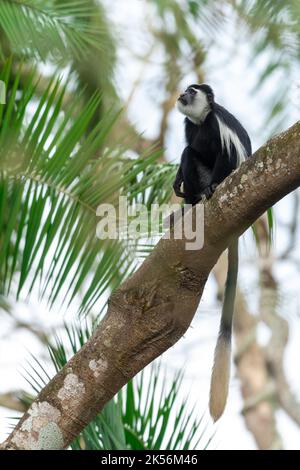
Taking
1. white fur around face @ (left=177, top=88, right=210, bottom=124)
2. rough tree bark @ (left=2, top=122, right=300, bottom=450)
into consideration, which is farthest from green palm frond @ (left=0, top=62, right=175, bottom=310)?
white fur around face @ (left=177, top=88, right=210, bottom=124)

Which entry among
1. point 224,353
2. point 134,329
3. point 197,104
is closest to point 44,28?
point 197,104

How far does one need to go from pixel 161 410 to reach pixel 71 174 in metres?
0.88

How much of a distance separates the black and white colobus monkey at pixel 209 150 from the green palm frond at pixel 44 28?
52 centimetres

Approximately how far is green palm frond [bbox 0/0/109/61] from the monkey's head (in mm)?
456

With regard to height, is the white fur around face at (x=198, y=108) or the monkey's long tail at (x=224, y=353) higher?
the white fur around face at (x=198, y=108)

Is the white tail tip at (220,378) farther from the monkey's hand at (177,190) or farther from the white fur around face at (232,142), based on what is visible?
the white fur around face at (232,142)

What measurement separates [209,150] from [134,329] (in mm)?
1506

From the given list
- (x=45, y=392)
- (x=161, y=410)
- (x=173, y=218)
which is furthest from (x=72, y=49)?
(x=45, y=392)

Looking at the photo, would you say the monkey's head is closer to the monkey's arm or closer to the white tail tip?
the monkey's arm

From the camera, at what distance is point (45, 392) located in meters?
1.99

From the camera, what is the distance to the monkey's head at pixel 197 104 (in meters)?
3.46

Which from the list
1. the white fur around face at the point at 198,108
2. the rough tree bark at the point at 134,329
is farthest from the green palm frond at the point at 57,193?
the white fur around face at the point at 198,108

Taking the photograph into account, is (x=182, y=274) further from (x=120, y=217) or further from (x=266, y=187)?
(x=120, y=217)

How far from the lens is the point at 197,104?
3475 millimetres
